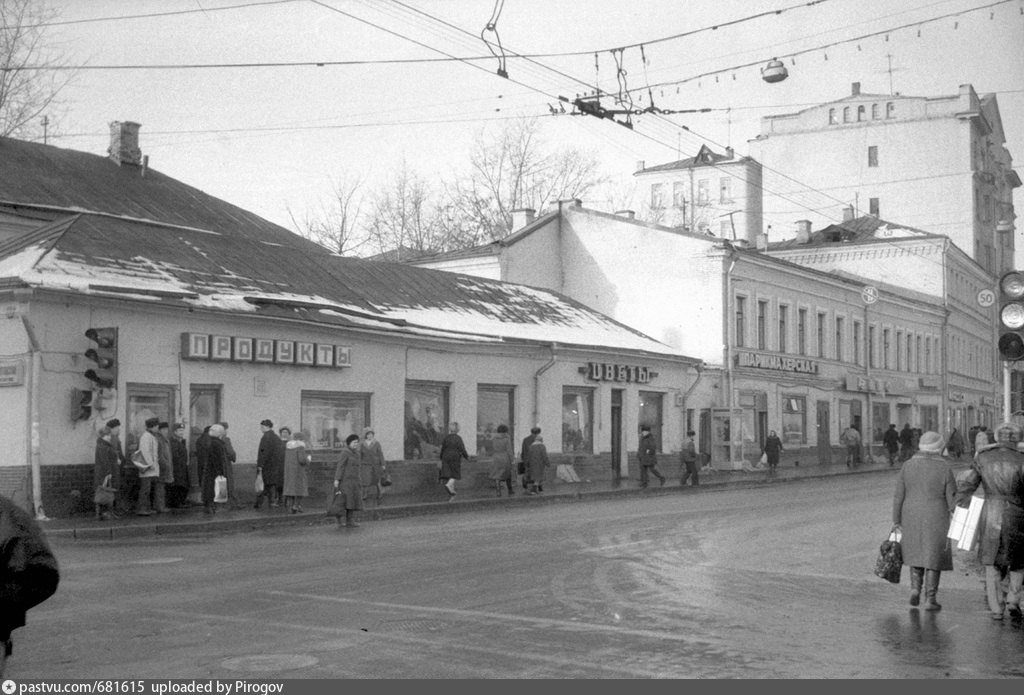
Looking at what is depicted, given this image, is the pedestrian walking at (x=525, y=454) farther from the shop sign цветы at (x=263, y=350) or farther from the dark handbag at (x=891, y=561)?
the dark handbag at (x=891, y=561)

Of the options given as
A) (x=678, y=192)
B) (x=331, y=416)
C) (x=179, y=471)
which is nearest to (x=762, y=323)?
(x=331, y=416)

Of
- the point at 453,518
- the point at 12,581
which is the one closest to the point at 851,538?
the point at 453,518

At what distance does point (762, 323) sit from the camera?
45.9m

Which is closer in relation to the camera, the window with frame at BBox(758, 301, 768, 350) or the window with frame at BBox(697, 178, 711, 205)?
the window with frame at BBox(758, 301, 768, 350)

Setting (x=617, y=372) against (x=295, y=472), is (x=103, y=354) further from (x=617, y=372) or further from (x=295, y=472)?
(x=617, y=372)

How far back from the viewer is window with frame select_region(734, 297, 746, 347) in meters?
43.9

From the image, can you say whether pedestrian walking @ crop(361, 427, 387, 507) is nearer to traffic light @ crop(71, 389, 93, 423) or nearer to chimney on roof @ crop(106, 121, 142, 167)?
traffic light @ crop(71, 389, 93, 423)

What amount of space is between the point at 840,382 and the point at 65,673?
47.1m

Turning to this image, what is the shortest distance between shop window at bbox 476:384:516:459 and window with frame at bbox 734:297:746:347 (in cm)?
1431

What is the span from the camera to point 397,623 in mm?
9781

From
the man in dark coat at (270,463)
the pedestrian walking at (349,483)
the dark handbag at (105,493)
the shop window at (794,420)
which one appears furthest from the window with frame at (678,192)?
the dark handbag at (105,493)

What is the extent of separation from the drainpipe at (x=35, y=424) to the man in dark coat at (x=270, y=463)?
3930 mm

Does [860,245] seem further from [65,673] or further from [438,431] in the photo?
[65,673]

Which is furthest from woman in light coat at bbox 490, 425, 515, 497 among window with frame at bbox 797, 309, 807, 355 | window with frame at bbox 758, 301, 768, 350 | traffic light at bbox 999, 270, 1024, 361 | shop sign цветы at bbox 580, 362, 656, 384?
window with frame at bbox 797, 309, 807, 355
